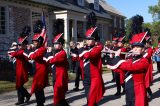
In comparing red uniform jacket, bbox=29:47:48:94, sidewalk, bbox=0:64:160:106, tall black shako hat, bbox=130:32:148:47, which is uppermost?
tall black shako hat, bbox=130:32:148:47

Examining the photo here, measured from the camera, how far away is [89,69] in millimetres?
8281

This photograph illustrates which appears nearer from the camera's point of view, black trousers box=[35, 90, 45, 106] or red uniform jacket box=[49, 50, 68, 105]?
red uniform jacket box=[49, 50, 68, 105]

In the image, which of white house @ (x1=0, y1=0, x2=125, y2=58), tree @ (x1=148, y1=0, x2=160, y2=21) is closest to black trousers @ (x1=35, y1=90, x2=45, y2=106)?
white house @ (x1=0, y1=0, x2=125, y2=58)

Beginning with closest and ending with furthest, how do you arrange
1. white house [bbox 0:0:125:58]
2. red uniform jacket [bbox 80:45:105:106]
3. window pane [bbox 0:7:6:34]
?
→ red uniform jacket [bbox 80:45:105:106] → window pane [bbox 0:7:6:34] → white house [bbox 0:0:125:58]

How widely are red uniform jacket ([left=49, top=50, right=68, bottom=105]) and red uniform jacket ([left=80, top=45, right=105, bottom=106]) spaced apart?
875 mm

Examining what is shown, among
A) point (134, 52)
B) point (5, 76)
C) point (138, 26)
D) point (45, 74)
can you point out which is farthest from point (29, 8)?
point (134, 52)

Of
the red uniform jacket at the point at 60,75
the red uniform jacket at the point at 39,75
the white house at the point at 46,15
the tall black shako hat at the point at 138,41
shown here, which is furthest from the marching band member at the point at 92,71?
the white house at the point at 46,15

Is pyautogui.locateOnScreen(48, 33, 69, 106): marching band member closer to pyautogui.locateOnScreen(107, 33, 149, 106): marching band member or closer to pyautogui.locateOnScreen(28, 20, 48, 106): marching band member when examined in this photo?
pyautogui.locateOnScreen(28, 20, 48, 106): marching band member

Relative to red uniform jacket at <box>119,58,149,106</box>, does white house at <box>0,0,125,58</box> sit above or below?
above

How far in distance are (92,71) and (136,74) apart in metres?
1.81

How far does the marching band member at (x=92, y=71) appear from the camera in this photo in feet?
26.5

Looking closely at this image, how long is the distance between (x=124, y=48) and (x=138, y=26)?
3537 millimetres

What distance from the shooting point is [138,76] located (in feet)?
21.7

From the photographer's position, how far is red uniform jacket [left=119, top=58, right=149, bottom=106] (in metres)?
6.44
